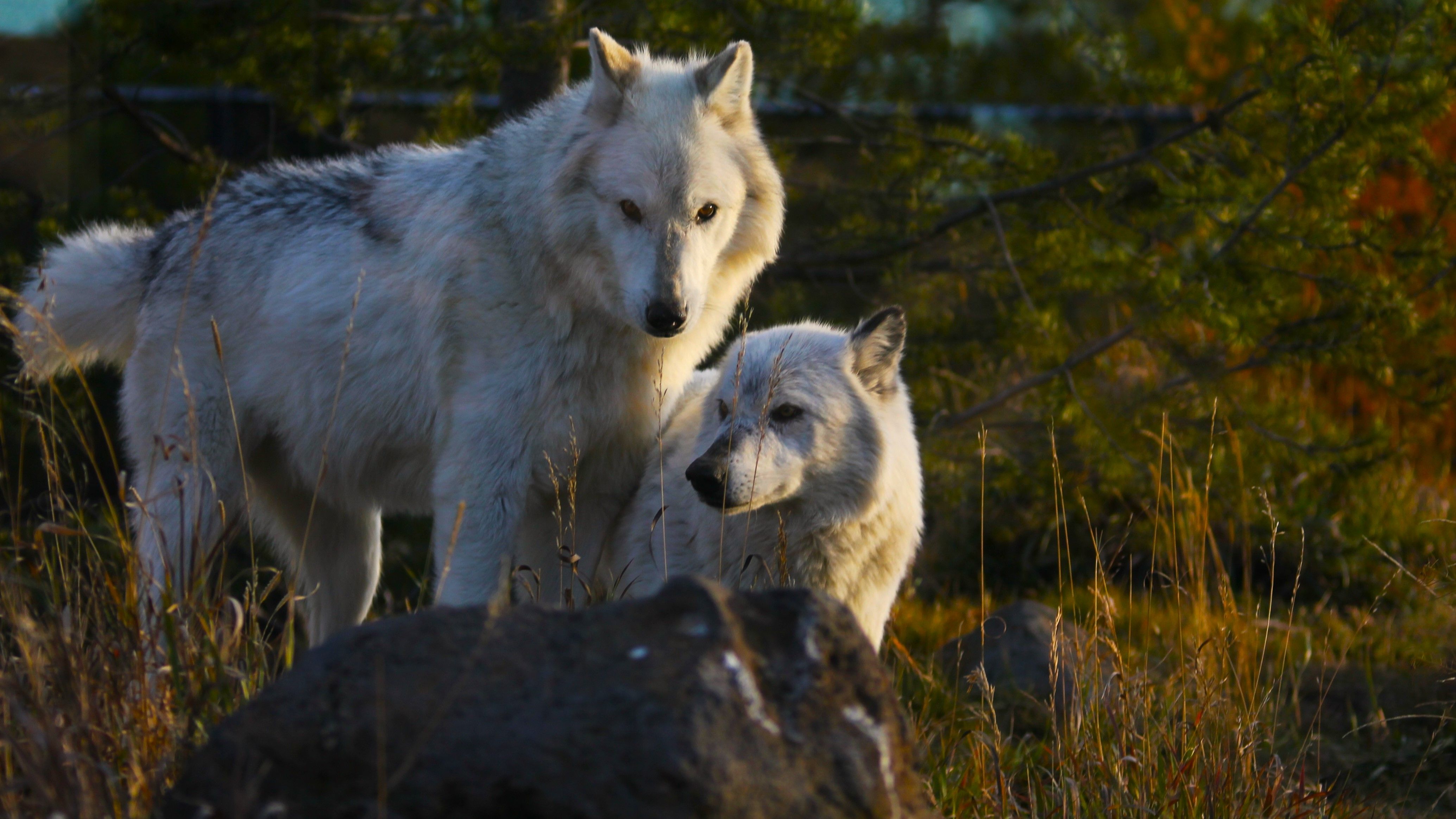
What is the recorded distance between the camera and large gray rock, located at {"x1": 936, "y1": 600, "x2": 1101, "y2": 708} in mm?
4891

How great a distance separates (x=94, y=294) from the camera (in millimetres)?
4633

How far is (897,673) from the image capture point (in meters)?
4.98

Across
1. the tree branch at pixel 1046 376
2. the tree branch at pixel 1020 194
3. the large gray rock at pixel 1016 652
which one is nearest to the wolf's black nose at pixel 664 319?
the large gray rock at pixel 1016 652

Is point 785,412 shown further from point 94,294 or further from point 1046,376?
point 94,294

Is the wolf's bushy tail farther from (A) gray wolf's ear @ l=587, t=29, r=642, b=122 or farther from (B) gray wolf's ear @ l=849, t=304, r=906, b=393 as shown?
(B) gray wolf's ear @ l=849, t=304, r=906, b=393

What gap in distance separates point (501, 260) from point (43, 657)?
1.85 m

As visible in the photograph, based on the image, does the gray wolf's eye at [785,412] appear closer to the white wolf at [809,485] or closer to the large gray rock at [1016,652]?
the white wolf at [809,485]

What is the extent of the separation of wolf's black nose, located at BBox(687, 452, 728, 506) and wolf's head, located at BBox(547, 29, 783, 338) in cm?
42

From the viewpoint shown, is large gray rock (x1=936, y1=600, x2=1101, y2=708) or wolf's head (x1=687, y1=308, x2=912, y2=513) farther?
large gray rock (x1=936, y1=600, x2=1101, y2=708)

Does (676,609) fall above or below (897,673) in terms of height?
above

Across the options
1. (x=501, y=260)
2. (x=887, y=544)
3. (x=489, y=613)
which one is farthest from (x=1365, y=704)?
(x=489, y=613)

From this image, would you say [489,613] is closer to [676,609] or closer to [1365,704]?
[676,609]

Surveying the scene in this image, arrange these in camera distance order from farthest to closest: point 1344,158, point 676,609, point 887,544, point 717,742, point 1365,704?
1. point 1365,704
2. point 1344,158
3. point 887,544
4. point 676,609
5. point 717,742

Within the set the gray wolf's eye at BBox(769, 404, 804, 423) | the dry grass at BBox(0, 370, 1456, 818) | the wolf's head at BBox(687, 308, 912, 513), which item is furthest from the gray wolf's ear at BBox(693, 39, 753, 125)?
the dry grass at BBox(0, 370, 1456, 818)
